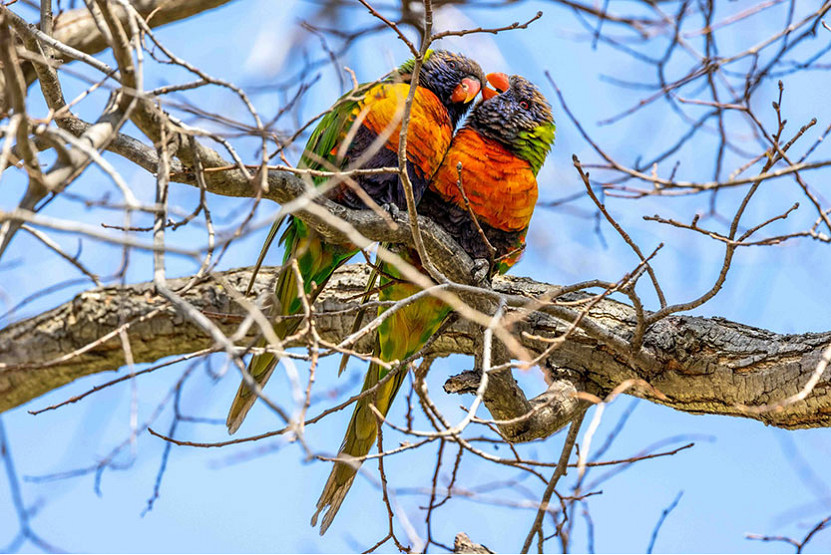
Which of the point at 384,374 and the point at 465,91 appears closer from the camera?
the point at 384,374

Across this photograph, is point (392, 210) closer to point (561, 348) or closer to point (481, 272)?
point (481, 272)

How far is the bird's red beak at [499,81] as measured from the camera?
12.9ft

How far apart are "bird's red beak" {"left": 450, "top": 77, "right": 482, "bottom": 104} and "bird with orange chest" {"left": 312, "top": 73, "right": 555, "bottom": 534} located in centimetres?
8

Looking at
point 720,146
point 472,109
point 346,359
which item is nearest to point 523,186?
point 472,109

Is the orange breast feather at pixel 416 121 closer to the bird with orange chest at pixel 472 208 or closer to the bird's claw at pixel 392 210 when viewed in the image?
the bird with orange chest at pixel 472 208

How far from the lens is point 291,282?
10.5 ft

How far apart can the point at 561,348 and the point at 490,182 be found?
827mm

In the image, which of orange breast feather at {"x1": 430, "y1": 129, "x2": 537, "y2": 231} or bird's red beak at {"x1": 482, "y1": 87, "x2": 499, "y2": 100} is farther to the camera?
bird's red beak at {"x1": 482, "y1": 87, "x2": 499, "y2": 100}

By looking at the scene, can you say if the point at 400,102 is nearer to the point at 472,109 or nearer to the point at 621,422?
the point at 472,109

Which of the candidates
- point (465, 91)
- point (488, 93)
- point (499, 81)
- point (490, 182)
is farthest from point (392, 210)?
point (499, 81)

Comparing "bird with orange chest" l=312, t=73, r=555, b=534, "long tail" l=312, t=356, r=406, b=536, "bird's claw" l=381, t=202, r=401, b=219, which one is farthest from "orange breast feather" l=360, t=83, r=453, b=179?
"long tail" l=312, t=356, r=406, b=536

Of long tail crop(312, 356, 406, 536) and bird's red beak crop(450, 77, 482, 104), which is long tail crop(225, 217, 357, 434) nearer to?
long tail crop(312, 356, 406, 536)

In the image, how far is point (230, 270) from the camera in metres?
3.62

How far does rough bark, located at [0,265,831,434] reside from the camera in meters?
2.76
